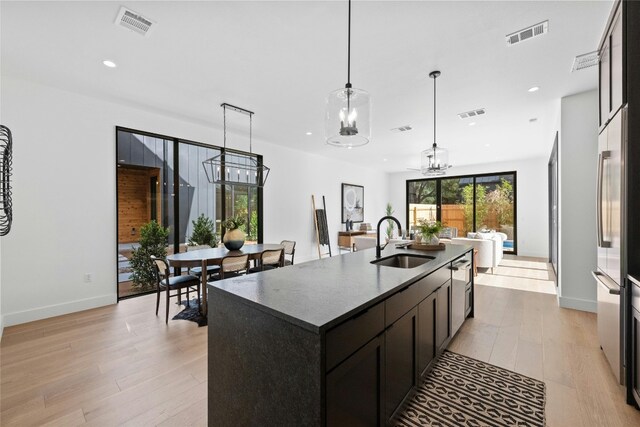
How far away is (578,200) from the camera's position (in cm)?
373

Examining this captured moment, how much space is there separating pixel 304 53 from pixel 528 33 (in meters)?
2.02

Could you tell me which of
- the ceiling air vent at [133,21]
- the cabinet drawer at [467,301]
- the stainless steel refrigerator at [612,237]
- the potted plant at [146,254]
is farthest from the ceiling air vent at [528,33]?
the potted plant at [146,254]

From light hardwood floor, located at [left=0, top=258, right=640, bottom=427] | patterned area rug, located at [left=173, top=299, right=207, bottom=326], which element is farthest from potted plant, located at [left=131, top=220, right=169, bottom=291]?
patterned area rug, located at [left=173, top=299, right=207, bottom=326]

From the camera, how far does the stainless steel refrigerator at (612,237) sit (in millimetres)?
2037

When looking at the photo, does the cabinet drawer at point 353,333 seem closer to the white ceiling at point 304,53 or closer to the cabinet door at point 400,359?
the cabinet door at point 400,359

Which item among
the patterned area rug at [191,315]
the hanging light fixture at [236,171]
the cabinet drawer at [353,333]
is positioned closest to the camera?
the cabinet drawer at [353,333]

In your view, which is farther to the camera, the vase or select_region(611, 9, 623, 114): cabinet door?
the vase

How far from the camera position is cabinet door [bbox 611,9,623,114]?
208cm

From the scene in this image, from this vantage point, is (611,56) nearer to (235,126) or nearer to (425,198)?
(235,126)

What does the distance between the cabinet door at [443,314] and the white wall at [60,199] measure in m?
4.35

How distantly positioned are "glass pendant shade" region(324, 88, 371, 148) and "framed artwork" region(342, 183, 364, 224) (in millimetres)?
6302

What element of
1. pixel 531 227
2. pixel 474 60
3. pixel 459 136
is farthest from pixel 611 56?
pixel 531 227

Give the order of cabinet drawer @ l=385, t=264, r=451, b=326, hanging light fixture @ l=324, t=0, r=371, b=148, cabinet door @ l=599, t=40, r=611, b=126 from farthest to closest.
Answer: cabinet door @ l=599, t=40, r=611, b=126
hanging light fixture @ l=324, t=0, r=371, b=148
cabinet drawer @ l=385, t=264, r=451, b=326

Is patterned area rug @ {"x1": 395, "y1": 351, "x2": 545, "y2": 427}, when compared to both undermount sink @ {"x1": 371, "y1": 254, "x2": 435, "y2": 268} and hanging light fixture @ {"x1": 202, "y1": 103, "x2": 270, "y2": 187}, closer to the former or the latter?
undermount sink @ {"x1": 371, "y1": 254, "x2": 435, "y2": 268}
